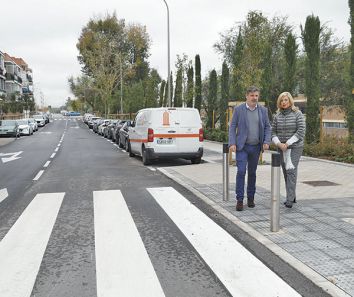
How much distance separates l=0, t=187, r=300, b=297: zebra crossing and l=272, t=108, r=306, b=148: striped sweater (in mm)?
1718

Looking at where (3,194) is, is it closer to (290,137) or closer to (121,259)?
(121,259)

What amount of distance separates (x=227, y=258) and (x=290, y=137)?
272 cm

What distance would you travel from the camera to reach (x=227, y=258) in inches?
167

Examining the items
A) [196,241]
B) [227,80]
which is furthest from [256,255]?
[227,80]

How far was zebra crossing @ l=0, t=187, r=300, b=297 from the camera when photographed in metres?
3.52

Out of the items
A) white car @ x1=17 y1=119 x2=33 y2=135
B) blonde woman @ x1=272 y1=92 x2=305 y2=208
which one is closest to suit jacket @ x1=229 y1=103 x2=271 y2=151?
blonde woman @ x1=272 y1=92 x2=305 y2=208

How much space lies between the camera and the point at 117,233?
16.9ft

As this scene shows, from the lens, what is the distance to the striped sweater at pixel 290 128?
20.3ft

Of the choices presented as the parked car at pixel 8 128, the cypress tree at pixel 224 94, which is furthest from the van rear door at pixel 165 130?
the parked car at pixel 8 128

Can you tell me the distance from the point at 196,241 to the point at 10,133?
27.7 m

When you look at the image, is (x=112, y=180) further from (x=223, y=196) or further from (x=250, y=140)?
(x=250, y=140)

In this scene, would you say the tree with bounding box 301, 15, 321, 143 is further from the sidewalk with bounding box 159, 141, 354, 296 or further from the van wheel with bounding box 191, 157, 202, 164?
the sidewalk with bounding box 159, 141, 354, 296

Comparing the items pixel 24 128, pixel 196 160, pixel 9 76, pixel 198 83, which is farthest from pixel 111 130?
pixel 9 76

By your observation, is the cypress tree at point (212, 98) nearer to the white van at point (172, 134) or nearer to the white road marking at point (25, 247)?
the white van at point (172, 134)
